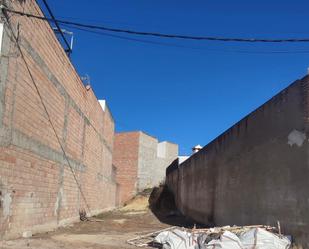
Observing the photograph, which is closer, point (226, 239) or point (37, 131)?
point (226, 239)

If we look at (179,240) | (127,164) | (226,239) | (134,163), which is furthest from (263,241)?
(127,164)

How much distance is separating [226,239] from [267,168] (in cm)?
278

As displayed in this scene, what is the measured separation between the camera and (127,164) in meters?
49.6

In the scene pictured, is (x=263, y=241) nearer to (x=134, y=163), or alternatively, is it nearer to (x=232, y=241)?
(x=232, y=241)

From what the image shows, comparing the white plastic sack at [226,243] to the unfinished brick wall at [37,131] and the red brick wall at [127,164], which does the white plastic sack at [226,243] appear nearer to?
the unfinished brick wall at [37,131]

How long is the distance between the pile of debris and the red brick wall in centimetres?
3742

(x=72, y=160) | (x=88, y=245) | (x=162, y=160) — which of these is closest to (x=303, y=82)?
(x=88, y=245)

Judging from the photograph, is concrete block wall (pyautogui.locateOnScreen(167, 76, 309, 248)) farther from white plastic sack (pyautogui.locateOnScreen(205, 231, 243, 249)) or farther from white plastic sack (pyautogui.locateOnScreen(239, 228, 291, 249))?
white plastic sack (pyautogui.locateOnScreen(205, 231, 243, 249))

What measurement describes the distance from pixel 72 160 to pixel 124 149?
31.4 metres

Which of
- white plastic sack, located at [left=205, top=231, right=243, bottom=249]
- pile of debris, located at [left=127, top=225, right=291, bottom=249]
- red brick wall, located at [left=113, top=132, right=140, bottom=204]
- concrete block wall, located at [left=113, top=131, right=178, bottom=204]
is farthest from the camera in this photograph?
concrete block wall, located at [left=113, top=131, right=178, bottom=204]

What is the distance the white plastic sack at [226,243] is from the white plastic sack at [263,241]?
0.32 metres

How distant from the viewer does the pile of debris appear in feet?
33.6

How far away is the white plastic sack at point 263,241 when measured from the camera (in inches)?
404

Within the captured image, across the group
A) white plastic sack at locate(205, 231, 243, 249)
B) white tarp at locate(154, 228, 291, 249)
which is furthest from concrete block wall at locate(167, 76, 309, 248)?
white plastic sack at locate(205, 231, 243, 249)
